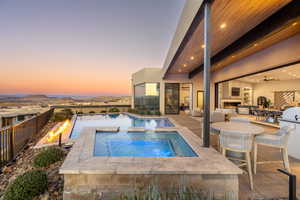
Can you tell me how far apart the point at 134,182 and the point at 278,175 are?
2.65 metres

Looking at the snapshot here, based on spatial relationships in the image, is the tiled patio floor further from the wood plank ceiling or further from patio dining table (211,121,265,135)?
the wood plank ceiling

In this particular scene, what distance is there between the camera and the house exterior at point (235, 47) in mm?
3297

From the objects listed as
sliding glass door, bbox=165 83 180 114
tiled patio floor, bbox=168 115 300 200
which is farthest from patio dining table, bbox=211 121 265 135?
sliding glass door, bbox=165 83 180 114

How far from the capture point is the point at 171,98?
37.9ft

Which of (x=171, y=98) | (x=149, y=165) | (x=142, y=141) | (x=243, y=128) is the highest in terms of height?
(x=171, y=98)

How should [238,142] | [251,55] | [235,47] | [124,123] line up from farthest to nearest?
[124,123] → [251,55] → [235,47] → [238,142]

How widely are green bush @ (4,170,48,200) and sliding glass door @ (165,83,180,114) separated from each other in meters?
9.88

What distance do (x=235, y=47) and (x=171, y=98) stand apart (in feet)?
21.8

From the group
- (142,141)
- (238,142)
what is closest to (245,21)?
(238,142)

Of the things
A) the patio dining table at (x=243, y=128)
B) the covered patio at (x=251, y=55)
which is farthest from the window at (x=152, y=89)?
the patio dining table at (x=243, y=128)

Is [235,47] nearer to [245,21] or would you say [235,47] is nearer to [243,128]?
[245,21]

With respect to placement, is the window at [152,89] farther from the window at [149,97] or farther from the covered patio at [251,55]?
the covered patio at [251,55]

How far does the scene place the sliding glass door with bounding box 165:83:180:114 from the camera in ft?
37.9

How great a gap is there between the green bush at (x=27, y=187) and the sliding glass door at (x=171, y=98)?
32.4 feet
